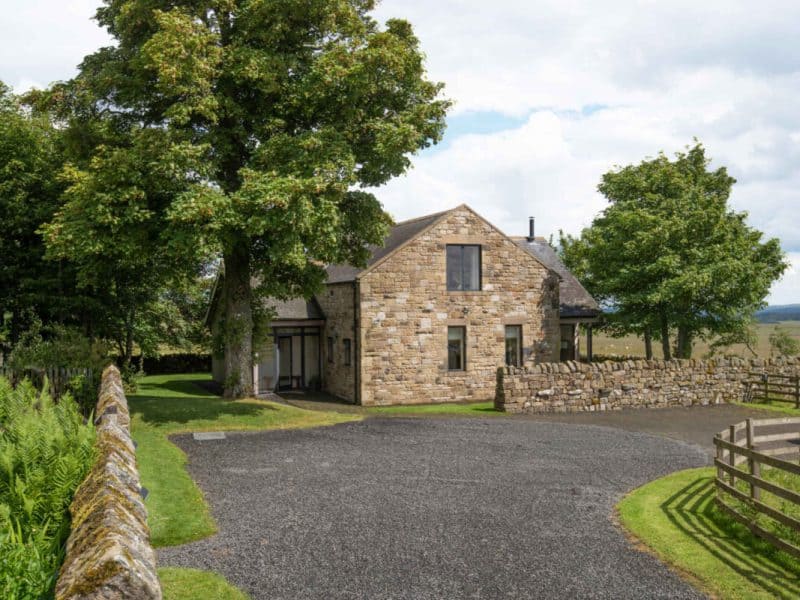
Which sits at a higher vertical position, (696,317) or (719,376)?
(696,317)

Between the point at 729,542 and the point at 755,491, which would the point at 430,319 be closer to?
the point at 755,491

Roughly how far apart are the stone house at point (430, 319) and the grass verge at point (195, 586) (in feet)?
57.9

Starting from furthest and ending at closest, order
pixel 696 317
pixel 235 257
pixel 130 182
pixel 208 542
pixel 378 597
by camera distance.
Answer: pixel 696 317 < pixel 235 257 < pixel 130 182 < pixel 208 542 < pixel 378 597

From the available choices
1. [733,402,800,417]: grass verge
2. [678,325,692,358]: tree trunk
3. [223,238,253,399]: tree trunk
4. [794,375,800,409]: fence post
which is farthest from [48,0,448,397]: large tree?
[678,325,692,358]: tree trunk

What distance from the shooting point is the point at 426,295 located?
28.6 meters

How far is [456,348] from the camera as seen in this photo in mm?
29281

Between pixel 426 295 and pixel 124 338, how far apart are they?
650 inches

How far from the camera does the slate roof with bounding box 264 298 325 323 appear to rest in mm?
31719

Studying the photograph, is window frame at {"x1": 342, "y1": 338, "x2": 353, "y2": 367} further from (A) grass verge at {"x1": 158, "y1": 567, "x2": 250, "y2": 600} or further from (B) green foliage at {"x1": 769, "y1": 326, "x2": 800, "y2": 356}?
(B) green foliage at {"x1": 769, "y1": 326, "x2": 800, "y2": 356}

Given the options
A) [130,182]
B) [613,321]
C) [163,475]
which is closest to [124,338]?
[130,182]

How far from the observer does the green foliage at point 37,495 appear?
16.8 feet

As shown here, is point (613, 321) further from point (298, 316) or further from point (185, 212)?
point (185, 212)

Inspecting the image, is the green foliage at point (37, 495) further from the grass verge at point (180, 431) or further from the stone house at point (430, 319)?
the stone house at point (430, 319)

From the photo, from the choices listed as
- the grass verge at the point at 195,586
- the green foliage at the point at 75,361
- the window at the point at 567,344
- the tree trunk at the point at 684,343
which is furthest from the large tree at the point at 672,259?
the grass verge at the point at 195,586
